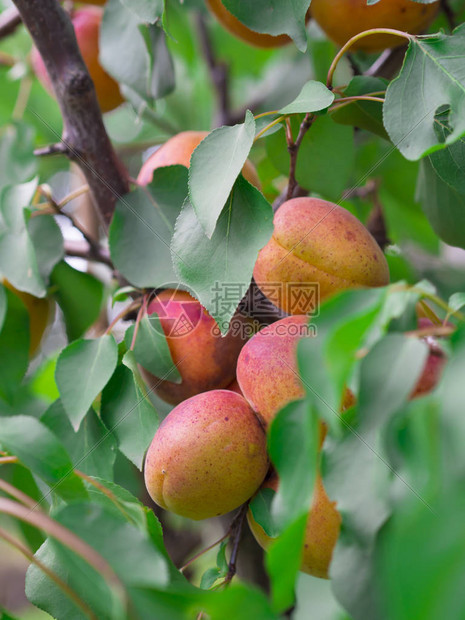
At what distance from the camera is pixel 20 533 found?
0.55 meters

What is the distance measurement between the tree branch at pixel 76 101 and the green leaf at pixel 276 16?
8.3 inches

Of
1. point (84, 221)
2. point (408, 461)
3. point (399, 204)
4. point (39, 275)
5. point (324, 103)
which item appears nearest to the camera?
point (408, 461)

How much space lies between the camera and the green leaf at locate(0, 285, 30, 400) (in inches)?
27.4

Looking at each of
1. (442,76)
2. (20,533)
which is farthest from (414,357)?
(20,533)

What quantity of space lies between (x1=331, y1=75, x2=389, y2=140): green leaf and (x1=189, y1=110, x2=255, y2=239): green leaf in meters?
0.13

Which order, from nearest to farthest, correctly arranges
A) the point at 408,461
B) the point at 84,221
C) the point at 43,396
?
the point at 408,461 → the point at 43,396 → the point at 84,221

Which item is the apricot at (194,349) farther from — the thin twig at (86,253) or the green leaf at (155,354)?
the thin twig at (86,253)

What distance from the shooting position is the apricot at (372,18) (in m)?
0.62

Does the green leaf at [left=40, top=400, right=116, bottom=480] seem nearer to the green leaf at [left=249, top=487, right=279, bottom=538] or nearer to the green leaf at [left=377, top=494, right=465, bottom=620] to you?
the green leaf at [left=249, top=487, right=279, bottom=538]

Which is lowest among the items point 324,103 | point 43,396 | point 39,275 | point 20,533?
point 43,396

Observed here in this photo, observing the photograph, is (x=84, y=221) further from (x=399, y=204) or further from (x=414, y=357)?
(x=414, y=357)

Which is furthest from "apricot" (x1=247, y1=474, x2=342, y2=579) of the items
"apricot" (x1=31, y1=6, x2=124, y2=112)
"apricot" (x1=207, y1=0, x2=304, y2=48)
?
"apricot" (x1=31, y1=6, x2=124, y2=112)

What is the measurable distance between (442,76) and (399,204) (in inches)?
21.5

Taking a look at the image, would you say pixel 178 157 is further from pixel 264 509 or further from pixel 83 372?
pixel 264 509
